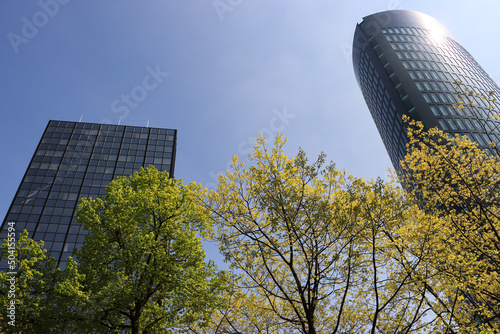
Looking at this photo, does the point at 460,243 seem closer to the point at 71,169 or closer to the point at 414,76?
the point at 414,76

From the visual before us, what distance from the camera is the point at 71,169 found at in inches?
2475

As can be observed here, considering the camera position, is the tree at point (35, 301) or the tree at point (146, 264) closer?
the tree at point (35, 301)

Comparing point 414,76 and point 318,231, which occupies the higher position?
point 414,76

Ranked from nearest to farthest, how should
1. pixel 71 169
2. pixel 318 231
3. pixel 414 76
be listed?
pixel 318 231, pixel 414 76, pixel 71 169

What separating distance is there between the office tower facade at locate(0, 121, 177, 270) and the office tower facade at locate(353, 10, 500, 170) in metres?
48.0

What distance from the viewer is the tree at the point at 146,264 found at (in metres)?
11.5

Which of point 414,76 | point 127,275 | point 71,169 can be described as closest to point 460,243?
point 127,275

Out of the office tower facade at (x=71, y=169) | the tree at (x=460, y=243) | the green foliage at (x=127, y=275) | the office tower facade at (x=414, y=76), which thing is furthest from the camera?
the office tower facade at (x=71, y=169)

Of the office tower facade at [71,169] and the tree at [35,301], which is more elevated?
the office tower facade at [71,169]

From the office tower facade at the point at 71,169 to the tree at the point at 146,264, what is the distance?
1692 inches

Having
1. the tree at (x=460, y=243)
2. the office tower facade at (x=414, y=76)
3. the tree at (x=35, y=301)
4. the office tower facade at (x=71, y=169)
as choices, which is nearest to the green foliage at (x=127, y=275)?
the tree at (x=35, y=301)

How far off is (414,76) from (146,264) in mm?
58305

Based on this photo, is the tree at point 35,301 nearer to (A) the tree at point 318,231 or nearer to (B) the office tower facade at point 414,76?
(A) the tree at point 318,231

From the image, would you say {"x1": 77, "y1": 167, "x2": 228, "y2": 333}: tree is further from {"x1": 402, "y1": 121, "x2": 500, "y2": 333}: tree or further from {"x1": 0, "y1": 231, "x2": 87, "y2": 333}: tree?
{"x1": 402, "y1": 121, "x2": 500, "y2": 333}: tree
